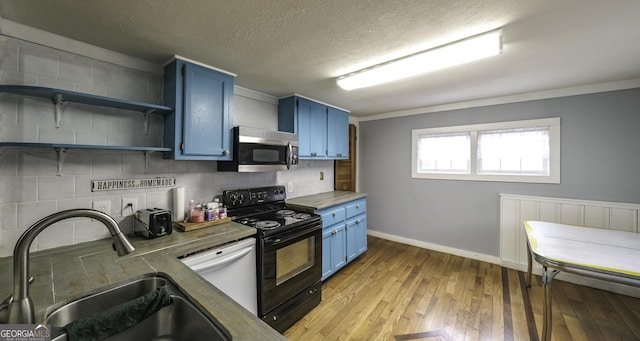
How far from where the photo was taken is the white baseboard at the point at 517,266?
8.02 ft

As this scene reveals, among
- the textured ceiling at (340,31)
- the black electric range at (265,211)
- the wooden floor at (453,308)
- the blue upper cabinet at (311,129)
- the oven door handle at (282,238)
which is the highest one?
the textured ceiling at (340,31)

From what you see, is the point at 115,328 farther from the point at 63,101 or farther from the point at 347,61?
the point at 347,61

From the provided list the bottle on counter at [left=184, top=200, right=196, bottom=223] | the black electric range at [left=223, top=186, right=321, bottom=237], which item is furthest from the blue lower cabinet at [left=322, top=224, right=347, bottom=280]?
the bottle on counter at [left=184, top=200, right=196, bottom=223]

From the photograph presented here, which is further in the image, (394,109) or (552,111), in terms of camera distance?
(394,109)

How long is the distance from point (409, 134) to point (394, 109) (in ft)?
1.54

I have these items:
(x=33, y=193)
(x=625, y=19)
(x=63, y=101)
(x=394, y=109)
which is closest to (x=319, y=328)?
(x=33, y=193)

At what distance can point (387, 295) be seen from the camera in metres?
2.45

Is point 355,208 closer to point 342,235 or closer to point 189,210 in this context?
point 342,235

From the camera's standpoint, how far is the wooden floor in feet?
6.28

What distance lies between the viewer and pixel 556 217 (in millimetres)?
2752

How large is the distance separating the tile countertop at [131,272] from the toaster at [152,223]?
50 mm

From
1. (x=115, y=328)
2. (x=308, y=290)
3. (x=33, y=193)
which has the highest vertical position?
(x=33, y=193)

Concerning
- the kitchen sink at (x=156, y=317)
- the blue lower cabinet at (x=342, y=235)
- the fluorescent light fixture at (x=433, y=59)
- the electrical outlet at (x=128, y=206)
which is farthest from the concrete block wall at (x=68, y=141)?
the fluorescent light fixture at (x=433, y=59)

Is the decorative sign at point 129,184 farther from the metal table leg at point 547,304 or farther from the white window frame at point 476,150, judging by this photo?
the white window frame at point 476,150
